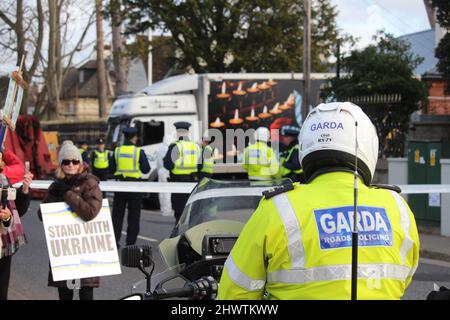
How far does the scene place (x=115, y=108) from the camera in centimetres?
2267

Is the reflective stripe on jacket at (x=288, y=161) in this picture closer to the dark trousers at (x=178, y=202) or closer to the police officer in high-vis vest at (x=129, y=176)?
the dark trousers at (x=178, y=202)

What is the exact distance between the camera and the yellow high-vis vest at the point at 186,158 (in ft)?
43.1

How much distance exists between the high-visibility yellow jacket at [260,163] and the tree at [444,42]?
22.7 ft

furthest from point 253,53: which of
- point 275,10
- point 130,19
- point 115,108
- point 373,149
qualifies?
point 373,149

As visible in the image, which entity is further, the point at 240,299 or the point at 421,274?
the point at 421,274

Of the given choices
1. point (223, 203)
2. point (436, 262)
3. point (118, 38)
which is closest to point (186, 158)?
point (436, 262)

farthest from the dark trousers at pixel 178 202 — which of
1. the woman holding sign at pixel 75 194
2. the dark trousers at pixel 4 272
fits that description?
the dark trousers at pixel 4 272

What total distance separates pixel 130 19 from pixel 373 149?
104 feet

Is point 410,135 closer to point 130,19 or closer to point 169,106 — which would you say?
point 169,106

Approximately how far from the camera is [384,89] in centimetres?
1936

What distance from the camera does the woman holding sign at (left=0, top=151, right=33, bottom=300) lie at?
6156mm

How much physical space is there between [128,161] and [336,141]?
10.1 m

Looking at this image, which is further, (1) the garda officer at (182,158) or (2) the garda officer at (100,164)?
(2) the garda officer at (100,164)

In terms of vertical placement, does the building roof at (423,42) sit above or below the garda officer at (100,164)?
above
